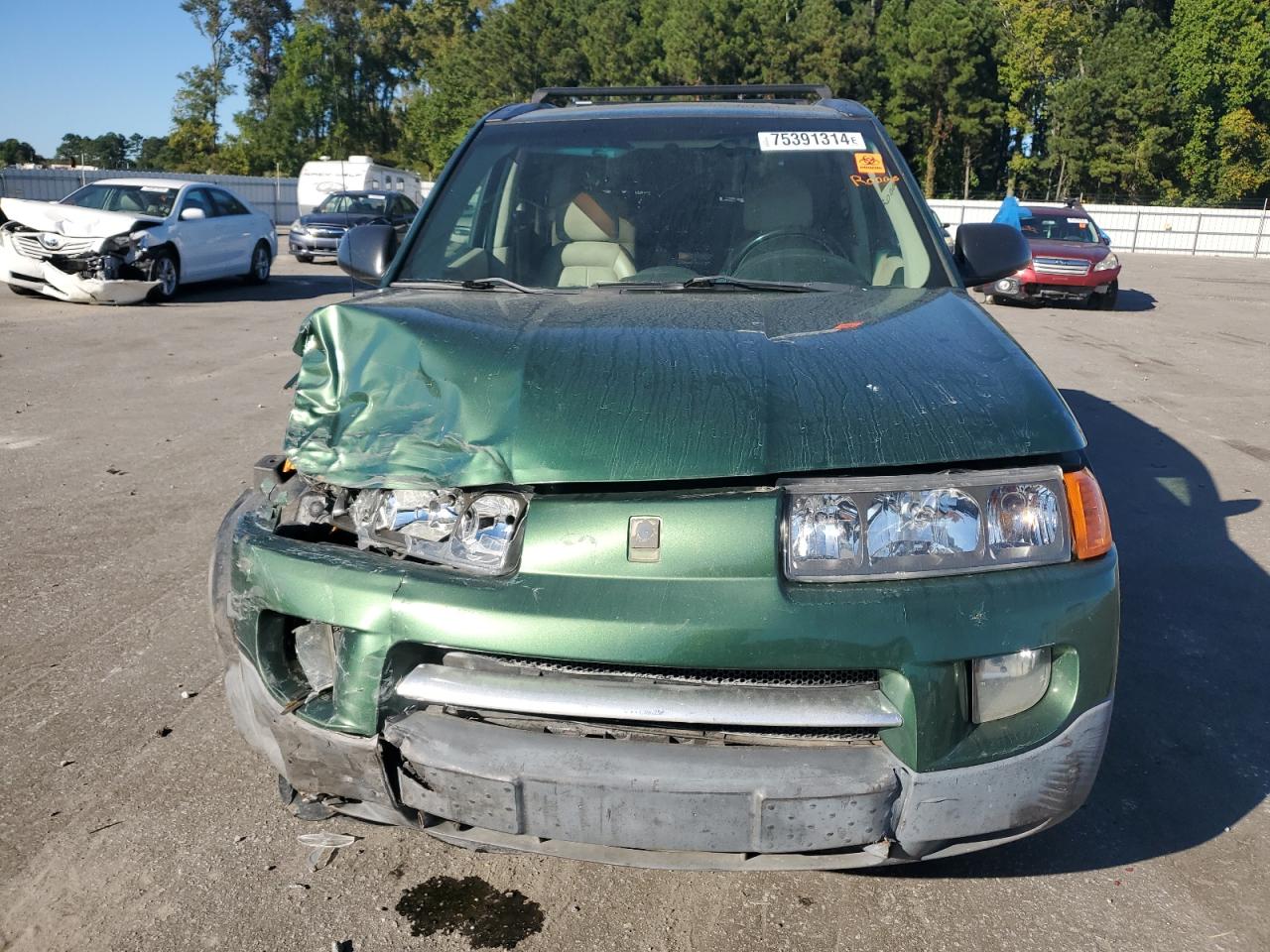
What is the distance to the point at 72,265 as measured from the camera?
43.4 ft

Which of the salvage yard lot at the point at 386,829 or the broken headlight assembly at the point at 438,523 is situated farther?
the salvage yard lot at the point at 386,829

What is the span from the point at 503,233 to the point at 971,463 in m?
2.02

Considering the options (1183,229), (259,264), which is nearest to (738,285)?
(259,264)

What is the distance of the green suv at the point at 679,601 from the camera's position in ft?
6.16

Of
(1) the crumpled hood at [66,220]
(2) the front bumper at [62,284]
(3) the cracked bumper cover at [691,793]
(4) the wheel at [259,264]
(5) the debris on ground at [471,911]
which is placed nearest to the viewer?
(3) the cracked bumper cover at [691,793]

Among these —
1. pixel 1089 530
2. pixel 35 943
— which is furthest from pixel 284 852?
pixel 1089 530

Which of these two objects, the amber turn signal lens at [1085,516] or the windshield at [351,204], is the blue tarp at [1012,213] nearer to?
the windshield at [351,204]

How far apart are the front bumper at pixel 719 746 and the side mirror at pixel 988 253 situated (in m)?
1.74

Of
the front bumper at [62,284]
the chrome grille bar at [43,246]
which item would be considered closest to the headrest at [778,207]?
the front bumper at [62,284]

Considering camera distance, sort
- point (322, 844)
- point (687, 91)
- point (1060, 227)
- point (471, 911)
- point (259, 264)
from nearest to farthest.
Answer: point (471, 911), point (322, 844), point (687, 91), point (259, 264), point (1060, 227)

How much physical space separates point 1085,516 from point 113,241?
13753mm

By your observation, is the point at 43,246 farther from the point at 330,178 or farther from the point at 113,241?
the point at 330,178

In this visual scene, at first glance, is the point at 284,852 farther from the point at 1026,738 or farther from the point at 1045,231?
the point at 1045,231

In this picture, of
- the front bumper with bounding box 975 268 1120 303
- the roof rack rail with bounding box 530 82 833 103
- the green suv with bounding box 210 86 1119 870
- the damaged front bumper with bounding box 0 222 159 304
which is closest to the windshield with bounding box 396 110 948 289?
the roof rack rail with bounding box 530 82 833 103
